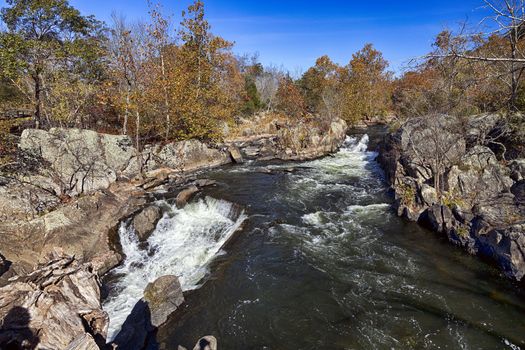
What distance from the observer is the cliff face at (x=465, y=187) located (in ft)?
35.4

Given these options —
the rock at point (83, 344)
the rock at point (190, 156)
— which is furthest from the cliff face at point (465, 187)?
the rock at point (190, 156)

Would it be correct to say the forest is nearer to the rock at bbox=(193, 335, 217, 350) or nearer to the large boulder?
the large boulder

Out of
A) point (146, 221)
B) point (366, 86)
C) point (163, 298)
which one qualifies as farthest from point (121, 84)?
point (366, 86)

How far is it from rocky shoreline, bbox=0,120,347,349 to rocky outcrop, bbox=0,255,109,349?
0.02m

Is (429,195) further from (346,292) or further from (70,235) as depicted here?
(70,235)

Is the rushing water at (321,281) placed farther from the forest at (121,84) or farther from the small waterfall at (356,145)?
the small waterfall at (356,145)

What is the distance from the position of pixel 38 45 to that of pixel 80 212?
1140 cm

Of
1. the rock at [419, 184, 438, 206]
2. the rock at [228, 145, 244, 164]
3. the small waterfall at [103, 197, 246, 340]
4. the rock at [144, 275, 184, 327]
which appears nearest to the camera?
the rock at [144, 275, 184, 327]

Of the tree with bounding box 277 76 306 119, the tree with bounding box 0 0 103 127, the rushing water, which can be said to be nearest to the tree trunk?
the tree with bounding box 0 0 103 127

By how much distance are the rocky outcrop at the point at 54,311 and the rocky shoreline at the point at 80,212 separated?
2cm

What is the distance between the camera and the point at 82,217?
13594 mm

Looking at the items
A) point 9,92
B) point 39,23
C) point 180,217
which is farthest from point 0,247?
point 9,92

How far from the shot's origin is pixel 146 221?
1442 centimetres

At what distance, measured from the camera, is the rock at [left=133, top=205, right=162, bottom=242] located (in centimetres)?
1397
